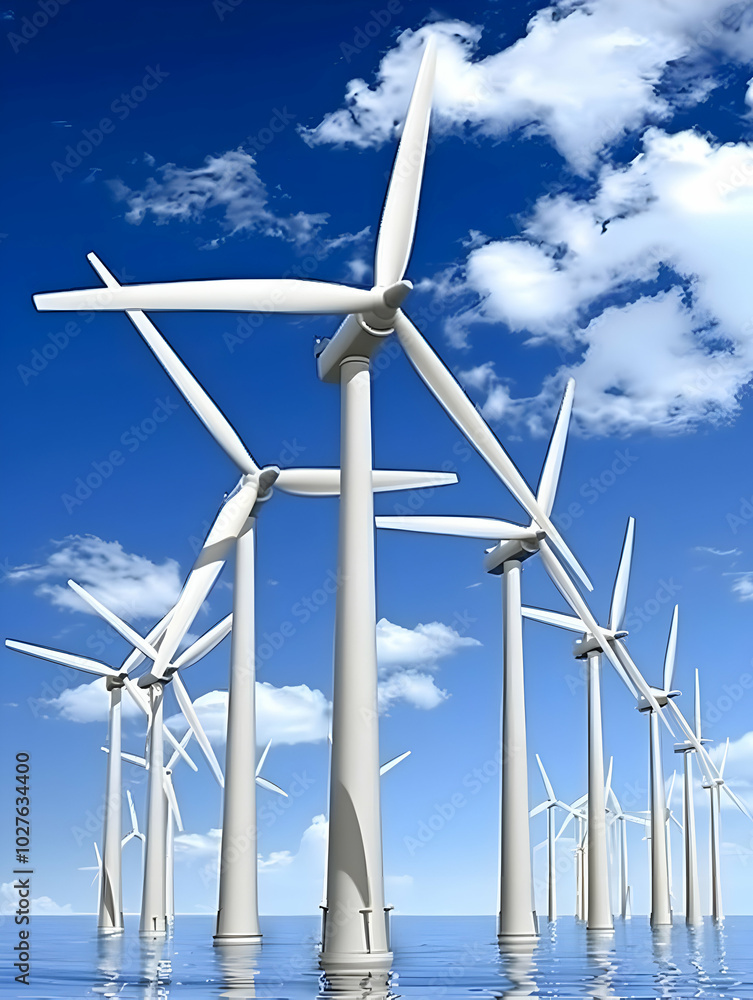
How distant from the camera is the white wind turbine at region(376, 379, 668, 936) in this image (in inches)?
1999

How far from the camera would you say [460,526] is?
52.2 m

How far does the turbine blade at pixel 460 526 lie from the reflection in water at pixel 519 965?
1713 cm

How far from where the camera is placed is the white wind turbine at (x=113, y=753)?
6869 centimetres

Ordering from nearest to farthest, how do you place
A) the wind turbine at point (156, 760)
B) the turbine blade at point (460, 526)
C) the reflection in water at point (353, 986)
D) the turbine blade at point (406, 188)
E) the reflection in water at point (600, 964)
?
the reflection in water at point (353, 986), the reflection in water at point (600, 964), the turbine blade at point (406, 188), the turbine blade at point (460, 526), the wind turbine at point (156, 760)

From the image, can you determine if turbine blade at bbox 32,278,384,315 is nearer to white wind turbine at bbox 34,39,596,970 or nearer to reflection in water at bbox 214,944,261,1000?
white wind turbine at bbox 34,39,596,970

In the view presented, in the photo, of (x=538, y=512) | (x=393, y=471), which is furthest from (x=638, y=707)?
(x=538, y=512)

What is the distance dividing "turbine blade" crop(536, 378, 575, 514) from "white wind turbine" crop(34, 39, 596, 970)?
69.0 ft

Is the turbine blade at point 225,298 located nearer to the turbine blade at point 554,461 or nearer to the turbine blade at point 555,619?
the turbine blade at point 554,461

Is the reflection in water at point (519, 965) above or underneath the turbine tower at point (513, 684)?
underneath

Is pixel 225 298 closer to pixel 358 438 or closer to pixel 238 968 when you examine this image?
pixel 358 438

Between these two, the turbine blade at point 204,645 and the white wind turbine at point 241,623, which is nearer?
the white wind turbine at point 241,623

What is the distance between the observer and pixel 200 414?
44.2 metres

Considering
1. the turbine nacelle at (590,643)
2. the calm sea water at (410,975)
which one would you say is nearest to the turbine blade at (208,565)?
the calm sea water at (410,975)

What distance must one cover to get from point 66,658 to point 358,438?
45166 millimetres
